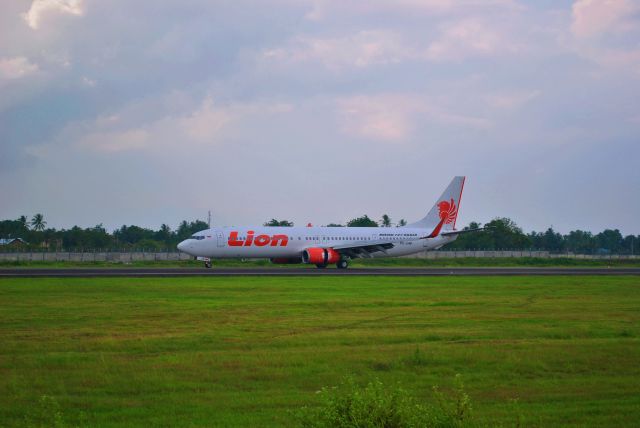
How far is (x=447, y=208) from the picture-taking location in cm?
7500

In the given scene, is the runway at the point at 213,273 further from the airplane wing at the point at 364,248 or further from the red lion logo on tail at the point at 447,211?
the red lion logo on tail at the point at 447,211

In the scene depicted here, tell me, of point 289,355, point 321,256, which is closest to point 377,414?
point 289,355

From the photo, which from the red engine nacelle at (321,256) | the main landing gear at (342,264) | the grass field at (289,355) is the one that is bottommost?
the grass field at (289,355)

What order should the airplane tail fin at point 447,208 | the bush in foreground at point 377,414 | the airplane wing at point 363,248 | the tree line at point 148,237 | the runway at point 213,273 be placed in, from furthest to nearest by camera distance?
1. the tree line at point 148,237
2. the airplane tail fin at point 447,208
3. the airplane wing at point 363,248
4. the runway at point 213,273
5. the bush in foreground at point 377,414

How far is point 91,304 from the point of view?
26.5m

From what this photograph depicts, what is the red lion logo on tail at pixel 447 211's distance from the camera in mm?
74812

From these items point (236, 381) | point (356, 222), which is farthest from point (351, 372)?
point (356, 222)

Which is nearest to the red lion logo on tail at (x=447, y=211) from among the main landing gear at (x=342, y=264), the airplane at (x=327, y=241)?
the airplane at (x=327, y=241)

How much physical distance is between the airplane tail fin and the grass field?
145 ft

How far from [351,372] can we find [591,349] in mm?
5940

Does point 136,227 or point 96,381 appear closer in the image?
point 96,381

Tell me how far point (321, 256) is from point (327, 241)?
4.82 meters

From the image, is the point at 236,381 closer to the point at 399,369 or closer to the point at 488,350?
the point at 399,369

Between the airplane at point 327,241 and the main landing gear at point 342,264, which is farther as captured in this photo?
the main landing gear at point 342,264
